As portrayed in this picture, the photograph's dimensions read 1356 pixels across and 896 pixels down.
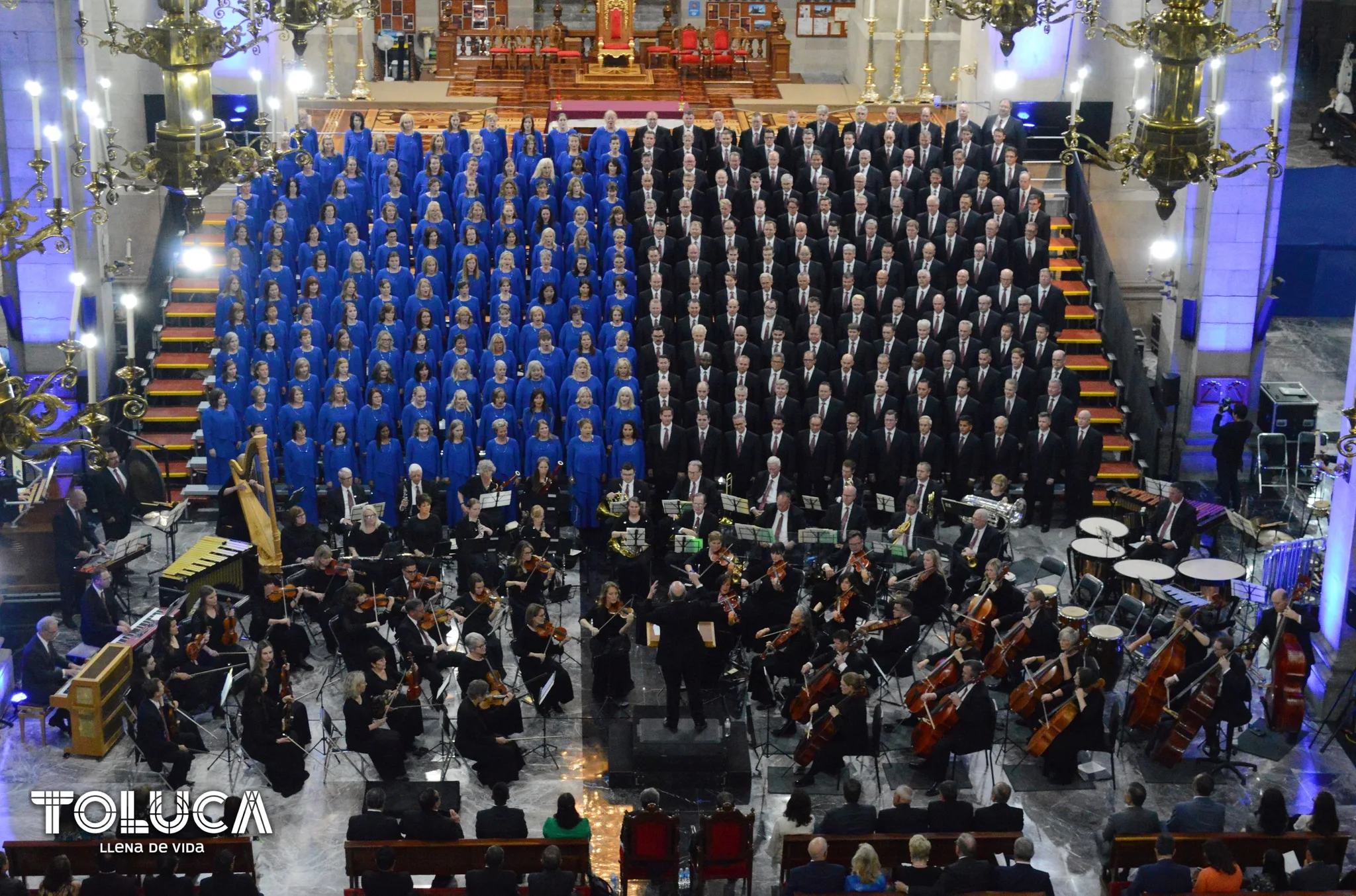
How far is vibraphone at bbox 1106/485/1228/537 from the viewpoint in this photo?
17828mm

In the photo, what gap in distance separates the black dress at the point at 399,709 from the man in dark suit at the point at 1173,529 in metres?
6.91

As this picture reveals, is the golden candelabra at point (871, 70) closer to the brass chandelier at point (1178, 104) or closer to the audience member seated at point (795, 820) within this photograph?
the audience member seated at point (795, 820)

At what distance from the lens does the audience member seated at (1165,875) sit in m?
11.9

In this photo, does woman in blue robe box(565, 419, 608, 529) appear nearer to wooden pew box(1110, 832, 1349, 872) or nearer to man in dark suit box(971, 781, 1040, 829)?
man in dark suit box(971, 781, 1040, 829)

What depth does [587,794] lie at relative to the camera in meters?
14.5

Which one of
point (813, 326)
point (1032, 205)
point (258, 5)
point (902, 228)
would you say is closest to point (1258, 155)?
point (1032, 205)

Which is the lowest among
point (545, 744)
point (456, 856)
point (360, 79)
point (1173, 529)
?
point (545, 744)

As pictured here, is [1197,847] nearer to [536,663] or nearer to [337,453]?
[536,663]

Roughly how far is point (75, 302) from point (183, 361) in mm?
1426

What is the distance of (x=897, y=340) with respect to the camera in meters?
19.3

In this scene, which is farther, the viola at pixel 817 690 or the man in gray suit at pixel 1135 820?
the viola at pixel 817 690

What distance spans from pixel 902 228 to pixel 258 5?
26.7ft

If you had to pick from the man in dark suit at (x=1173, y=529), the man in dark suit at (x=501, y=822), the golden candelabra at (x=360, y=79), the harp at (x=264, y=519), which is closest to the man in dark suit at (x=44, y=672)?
the harp at (x=264, y=519)

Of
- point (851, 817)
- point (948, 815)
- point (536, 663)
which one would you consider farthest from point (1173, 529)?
point (536, 663)
